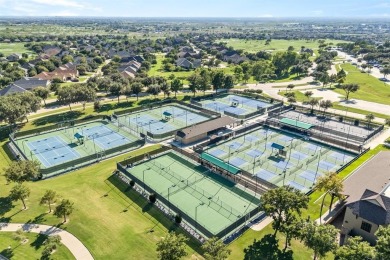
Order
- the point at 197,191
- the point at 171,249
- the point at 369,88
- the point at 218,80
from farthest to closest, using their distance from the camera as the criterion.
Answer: the point at 369,88, the point at 218,80, the point at 197,191, the point at 171,249

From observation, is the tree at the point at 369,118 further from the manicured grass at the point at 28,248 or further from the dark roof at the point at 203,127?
the manicured grass at the point at 28,248

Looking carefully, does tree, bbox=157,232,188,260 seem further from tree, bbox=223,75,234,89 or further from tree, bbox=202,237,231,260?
tree, bbox=223,75,234,89

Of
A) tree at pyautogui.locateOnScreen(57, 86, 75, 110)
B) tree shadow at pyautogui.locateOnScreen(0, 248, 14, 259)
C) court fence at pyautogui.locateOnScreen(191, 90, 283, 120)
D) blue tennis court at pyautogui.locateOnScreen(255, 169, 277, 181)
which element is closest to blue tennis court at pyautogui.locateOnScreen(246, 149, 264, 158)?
blue tennis court at pyautogui.locateOnScreen(255, 169, 277, 181)

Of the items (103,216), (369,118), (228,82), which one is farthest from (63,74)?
(369,118)

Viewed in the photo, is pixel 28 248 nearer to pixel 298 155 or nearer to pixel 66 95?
pixel 298 155

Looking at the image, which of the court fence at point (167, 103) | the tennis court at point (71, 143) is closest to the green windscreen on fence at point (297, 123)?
the court fence at point (167, 103)
